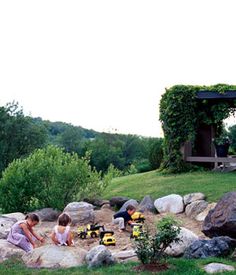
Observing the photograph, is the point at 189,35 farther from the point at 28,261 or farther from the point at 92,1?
the point at 28,261

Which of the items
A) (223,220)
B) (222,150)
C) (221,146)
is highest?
(221,146)

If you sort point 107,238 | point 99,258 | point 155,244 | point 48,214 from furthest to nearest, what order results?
point 48,214 → point 107,238 → point 99,258 → point 155,244

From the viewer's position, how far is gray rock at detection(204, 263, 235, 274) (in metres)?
7.81

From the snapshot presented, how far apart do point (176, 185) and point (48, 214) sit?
3.93 metres

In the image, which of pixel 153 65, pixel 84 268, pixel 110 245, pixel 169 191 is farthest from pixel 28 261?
pixel 153 65

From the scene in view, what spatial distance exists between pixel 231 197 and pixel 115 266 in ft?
10.3

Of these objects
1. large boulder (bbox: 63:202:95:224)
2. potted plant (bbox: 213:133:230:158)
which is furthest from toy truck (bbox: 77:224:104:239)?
potted plant (bbox: 213:133:230:158)

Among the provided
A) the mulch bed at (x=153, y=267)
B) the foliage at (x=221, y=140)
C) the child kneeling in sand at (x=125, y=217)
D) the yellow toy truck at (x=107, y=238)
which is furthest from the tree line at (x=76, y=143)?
the mulch bed at (x=153, y=267)

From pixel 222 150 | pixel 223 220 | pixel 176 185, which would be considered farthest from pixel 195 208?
pixel 222 150

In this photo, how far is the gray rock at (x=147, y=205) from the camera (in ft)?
46.0

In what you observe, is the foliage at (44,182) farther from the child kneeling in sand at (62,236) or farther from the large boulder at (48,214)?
the child kneeling in sand at (62,236)

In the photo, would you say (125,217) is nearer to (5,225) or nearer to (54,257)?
(5,225)

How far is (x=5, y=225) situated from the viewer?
12.4m

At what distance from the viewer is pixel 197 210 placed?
523 inches
